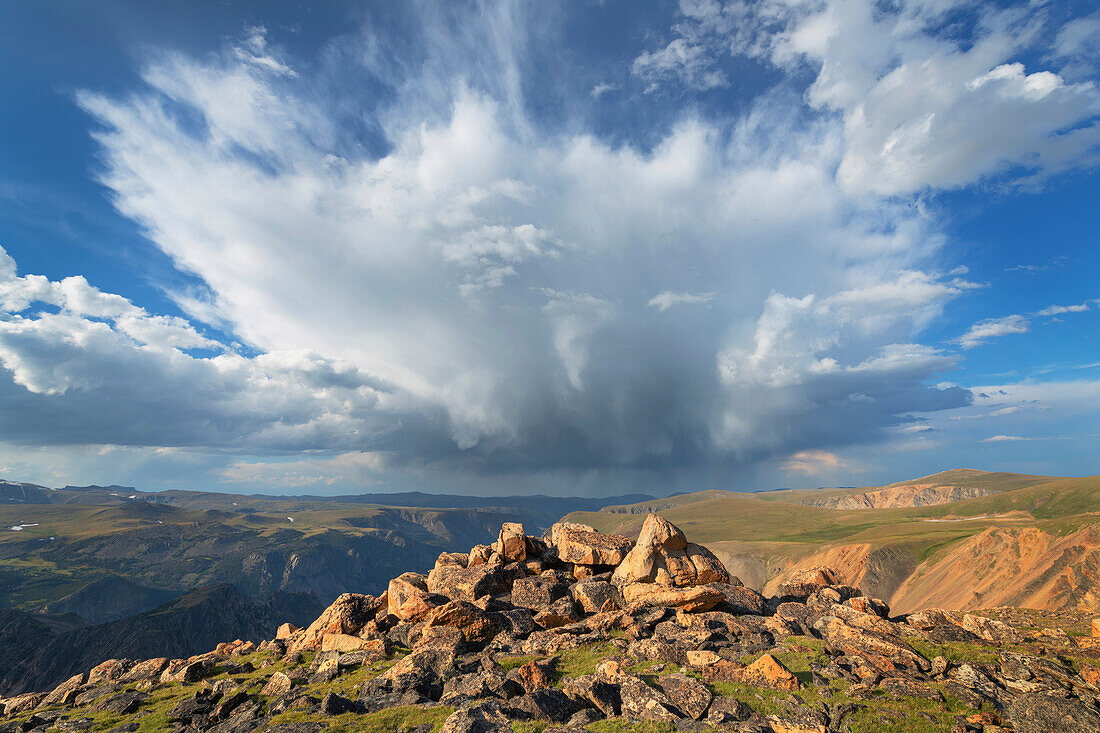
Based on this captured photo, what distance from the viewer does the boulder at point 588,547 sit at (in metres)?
55.0

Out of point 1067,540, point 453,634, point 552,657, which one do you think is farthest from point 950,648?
point 1067,540

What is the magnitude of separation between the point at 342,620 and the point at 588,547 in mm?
26089

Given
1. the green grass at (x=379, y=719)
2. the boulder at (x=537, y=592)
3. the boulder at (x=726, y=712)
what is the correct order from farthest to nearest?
the boulder at (x=537, y=592) → the green grass at (x=379, y=719) → the boulder at (x=726, y=712)

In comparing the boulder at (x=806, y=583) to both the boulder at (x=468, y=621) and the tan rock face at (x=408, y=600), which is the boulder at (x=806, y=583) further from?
the tan rock face at (x=408, y=600)

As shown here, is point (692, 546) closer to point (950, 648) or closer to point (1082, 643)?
point (950, 648)

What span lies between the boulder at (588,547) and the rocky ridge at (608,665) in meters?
0.25

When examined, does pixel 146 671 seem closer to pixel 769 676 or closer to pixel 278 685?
pixel 278 685

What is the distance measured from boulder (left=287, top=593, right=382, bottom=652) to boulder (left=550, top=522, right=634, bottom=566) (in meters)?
20.7

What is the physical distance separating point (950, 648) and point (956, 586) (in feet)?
516

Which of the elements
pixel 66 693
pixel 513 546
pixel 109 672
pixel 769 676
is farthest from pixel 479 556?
pixel 109 672

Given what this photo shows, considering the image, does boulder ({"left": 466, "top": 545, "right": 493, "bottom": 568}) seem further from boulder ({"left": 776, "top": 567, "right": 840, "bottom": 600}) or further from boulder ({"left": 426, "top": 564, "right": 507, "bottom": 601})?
boulder ({"left": 776, "top": 567, "right": 840, "bottom": 600})

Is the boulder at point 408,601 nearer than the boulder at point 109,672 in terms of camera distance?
Yes

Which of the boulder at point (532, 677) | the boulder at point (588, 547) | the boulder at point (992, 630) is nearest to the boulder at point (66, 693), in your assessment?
the boulder at point (532, 677)

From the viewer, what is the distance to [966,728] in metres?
23.4
